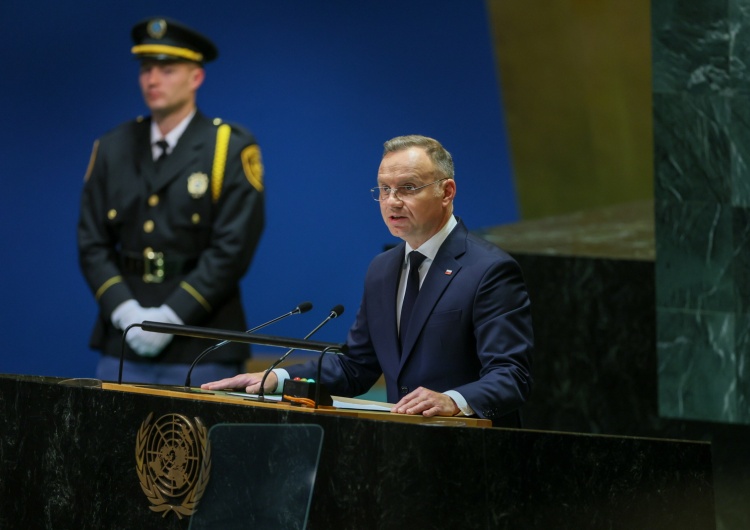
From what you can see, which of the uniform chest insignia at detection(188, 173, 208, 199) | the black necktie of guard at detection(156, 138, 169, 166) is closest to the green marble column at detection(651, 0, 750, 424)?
the uniform chest insignia at detection(188, 173, 208, 199)

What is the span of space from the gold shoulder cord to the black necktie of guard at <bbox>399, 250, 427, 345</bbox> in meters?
2.17

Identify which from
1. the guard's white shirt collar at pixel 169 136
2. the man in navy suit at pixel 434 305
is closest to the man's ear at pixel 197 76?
the guard's white shirt collar at pixel 169 136

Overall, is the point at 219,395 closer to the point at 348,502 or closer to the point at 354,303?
the point at 348,502

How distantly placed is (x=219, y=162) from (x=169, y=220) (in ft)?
1.13

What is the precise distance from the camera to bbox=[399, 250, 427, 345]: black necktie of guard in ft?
13.4

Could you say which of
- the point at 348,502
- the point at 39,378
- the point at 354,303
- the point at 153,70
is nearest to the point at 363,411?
the point at 348,502

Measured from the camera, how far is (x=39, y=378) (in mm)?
3820

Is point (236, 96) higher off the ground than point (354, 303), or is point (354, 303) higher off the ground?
point (236, 96)

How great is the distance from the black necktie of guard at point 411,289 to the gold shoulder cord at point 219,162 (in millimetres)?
2167

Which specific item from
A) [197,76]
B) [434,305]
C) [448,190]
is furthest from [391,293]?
[197,76]

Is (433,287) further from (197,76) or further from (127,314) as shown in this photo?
(197,76)

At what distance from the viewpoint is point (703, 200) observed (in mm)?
6086

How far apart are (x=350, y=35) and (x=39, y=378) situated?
4.41 meters

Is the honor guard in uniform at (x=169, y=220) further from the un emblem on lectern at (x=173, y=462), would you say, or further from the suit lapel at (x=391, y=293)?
the un emblem on lectern at (x=173, y=462)
